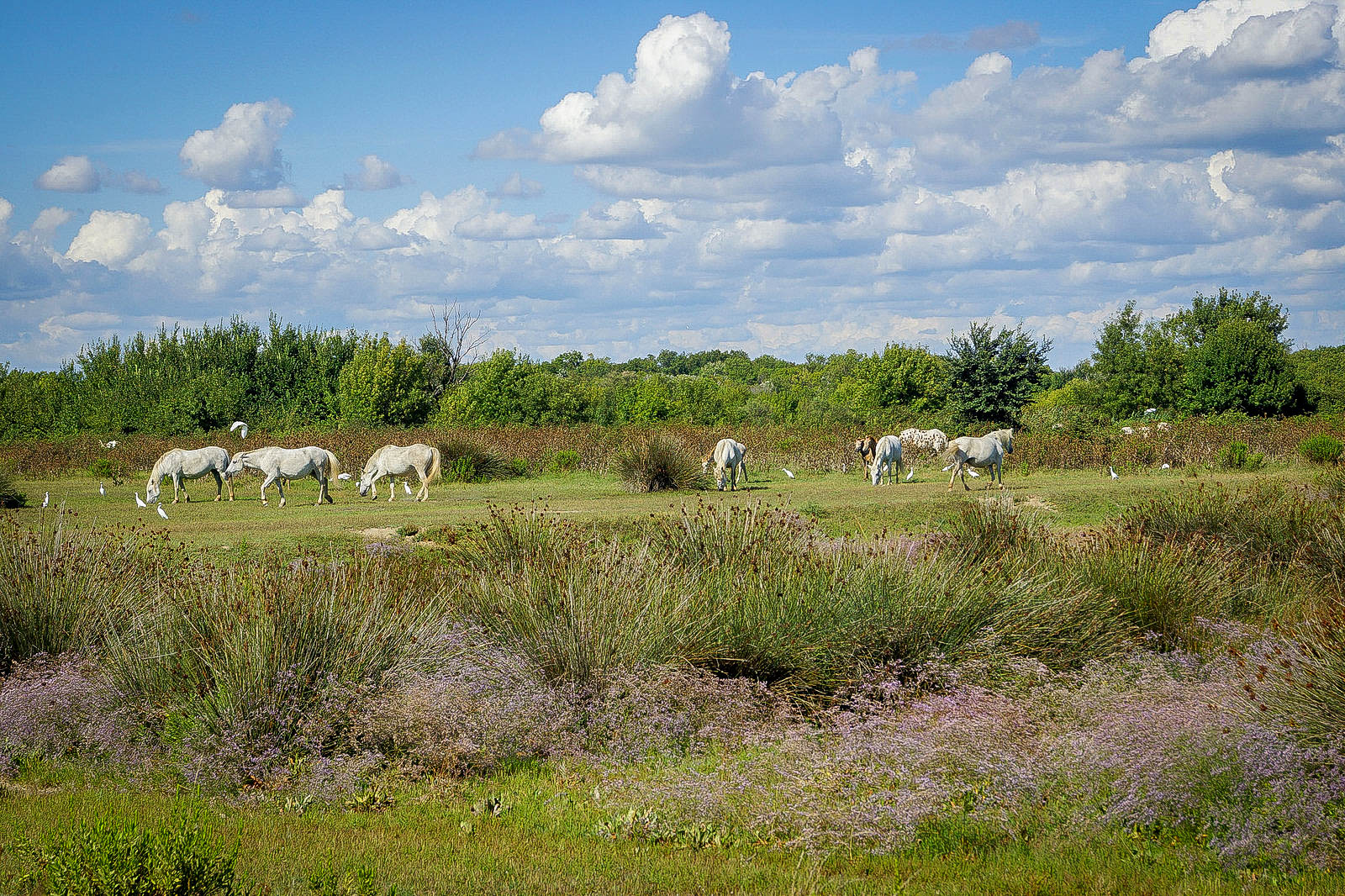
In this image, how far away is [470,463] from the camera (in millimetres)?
32906

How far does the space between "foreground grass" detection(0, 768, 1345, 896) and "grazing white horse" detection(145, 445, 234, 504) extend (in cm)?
2129

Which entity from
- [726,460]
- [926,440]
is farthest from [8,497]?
[926,440]

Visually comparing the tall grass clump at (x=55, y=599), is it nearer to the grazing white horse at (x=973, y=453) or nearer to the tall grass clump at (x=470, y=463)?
the grazing white horse at (x=973, y=453)

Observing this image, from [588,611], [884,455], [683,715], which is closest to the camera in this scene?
[683,715]

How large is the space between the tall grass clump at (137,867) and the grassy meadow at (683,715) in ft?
0.07

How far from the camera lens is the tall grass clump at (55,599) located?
9930 mm

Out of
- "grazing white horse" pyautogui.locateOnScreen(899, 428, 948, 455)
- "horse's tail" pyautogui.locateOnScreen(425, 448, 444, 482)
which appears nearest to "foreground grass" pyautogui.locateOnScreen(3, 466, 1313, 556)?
"horse's tail" pyautogui.locateOnScreen(425, 448, 444, 482)

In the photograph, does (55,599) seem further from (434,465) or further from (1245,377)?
(1245,377)

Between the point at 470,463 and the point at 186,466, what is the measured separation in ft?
26.7

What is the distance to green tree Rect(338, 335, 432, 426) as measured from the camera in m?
54.5

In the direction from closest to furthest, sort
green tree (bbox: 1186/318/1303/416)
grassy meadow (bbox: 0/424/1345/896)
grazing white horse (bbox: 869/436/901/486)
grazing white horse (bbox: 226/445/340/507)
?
grassy meadow (bbox: 0/424/1345/896) < grazing white horse (bbox: 226/445/340/507) < grazing white horse (bbox: 869/436/901/486) < green tree (bbox: 1186/318/1303/416)

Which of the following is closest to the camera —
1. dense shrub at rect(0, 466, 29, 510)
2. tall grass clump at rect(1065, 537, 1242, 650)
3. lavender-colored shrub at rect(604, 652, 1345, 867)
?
lavender-colored shrub at rect(604, 652, 1345, 867)

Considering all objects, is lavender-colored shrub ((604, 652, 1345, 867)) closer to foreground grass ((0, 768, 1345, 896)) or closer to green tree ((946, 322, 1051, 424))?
foreground grass ((0, 768, 1345, 896))

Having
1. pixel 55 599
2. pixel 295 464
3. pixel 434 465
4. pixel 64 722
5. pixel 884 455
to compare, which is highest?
pixel 295 464
